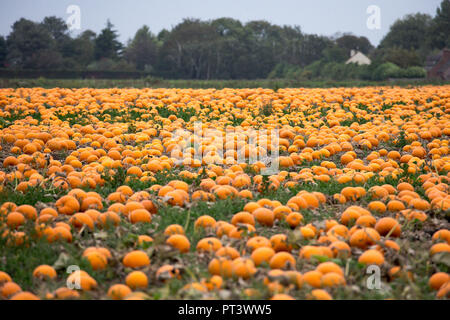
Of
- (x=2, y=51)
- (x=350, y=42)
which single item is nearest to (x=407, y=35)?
(x=350, y=42)

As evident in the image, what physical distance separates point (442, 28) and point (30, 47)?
5736 centimetres

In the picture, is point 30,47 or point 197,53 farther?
point 197,53

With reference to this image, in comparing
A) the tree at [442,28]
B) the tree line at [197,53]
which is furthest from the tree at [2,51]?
the tree at [442,28]

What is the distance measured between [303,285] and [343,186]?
2.54m

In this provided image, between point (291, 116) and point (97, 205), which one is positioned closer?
point (97, 205)

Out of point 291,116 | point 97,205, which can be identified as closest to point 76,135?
point 97,205

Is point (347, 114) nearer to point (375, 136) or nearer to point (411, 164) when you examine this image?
point (375, 136)

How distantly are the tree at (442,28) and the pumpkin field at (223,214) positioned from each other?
223ft

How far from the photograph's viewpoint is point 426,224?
4102 mm

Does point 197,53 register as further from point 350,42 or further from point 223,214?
point 223,214

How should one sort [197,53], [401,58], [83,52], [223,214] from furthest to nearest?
[83,52]
[197,53]
[401,58]
[223,214]

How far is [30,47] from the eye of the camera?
166 ft

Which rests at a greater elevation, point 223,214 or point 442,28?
point 442,28
